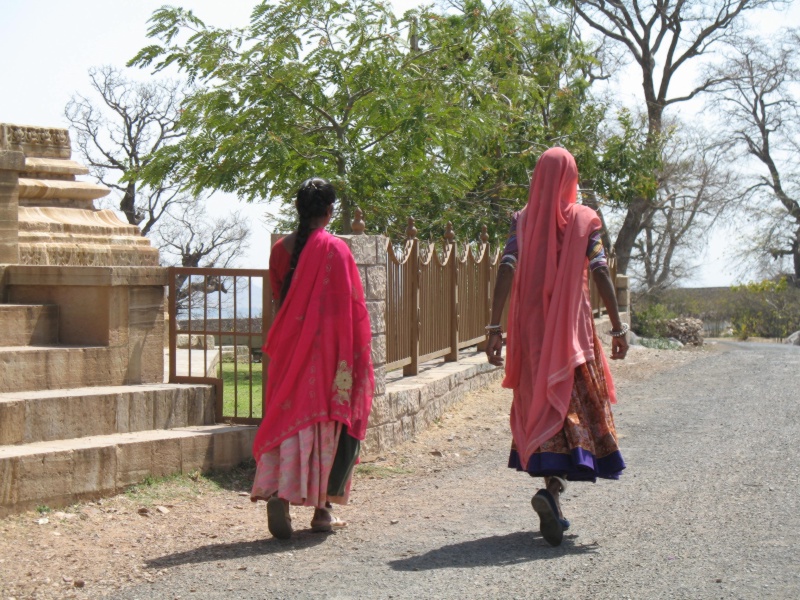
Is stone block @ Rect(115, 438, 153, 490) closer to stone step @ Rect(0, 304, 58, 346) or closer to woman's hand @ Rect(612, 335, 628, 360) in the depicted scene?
stone step @ Rect(0, 304, 58, 346)

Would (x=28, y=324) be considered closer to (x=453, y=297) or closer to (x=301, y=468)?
(x=301, y=468)

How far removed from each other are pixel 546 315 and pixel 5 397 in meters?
2.99

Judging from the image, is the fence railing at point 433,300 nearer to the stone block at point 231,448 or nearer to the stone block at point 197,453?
the stone block at point 231,448

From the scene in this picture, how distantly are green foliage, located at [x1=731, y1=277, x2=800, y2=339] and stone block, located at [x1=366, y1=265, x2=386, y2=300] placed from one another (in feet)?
75.5

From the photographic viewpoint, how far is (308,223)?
4914 millimetres

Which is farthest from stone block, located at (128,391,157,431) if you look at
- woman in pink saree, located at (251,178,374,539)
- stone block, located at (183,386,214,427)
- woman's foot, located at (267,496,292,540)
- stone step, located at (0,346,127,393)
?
woman's foot, located at (267,496,292,540)

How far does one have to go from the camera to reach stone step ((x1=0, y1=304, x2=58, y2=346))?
609cm

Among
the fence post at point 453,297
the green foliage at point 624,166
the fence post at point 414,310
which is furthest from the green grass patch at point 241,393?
the green foliage at point 624,166

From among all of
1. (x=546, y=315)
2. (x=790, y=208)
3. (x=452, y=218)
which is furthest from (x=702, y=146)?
(x=546, y=315)

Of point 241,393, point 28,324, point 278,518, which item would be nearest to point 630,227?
point 241,393

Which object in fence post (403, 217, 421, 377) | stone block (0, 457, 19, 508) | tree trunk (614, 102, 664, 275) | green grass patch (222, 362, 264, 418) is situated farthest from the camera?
tree trunk (614, 102, 664, 275)

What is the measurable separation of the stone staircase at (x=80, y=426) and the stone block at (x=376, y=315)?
1367mm

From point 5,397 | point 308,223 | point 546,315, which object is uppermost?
point 308,223

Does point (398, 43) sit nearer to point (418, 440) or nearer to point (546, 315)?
point (418, 440)
